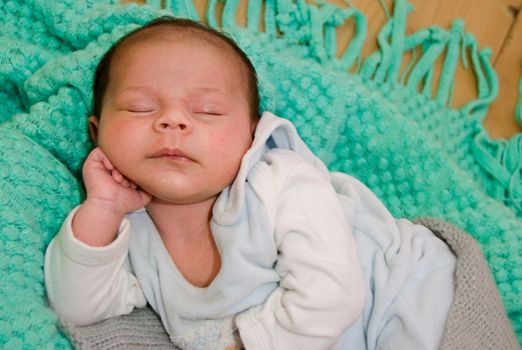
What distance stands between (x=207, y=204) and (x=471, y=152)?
75cm

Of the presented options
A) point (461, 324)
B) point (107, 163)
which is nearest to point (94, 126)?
point (107, 163)

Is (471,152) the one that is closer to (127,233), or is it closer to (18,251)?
(127,233)

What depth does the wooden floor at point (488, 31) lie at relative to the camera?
5.30 feet

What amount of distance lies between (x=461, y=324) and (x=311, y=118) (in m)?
0.52

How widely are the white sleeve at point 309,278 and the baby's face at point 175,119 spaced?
0.13 meters

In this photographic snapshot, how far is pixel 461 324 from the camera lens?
1.11m

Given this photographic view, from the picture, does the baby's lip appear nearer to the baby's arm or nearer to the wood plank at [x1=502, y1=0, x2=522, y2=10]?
the baby's arm

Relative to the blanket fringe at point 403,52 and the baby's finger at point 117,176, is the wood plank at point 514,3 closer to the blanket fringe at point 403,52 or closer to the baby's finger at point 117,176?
the blanket fringe at point 403,52

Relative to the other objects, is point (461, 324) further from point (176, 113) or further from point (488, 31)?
point (488, 31)

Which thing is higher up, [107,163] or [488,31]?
[488,31]

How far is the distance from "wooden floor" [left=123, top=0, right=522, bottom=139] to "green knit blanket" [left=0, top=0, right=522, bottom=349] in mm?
38

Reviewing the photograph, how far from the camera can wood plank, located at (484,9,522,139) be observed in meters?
1.63

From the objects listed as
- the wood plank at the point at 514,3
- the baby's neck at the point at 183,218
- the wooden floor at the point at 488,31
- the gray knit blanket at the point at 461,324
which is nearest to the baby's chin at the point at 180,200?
the baby's neck at the point at 183,218

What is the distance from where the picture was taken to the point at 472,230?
1367 mm
